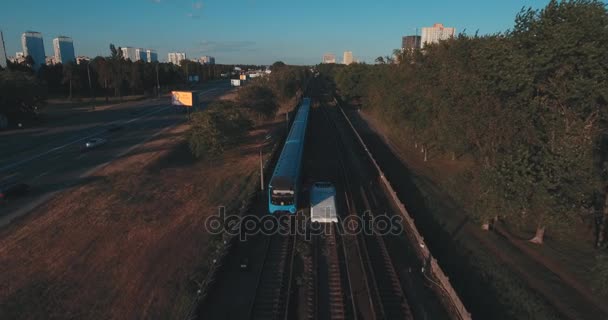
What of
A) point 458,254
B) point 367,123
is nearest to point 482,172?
point 458,254

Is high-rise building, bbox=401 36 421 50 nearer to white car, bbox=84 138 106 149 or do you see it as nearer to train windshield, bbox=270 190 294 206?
train windshield, bbox=270 190 294 206

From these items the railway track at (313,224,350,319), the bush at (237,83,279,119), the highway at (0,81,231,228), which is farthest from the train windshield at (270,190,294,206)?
the bush at (237,83,279,119)

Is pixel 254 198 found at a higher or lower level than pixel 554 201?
lower

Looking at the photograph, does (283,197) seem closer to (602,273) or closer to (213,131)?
(602,273)

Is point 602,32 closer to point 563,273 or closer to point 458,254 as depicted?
point 563,273

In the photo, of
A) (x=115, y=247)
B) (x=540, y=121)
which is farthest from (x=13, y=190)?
(x=540, y=121)

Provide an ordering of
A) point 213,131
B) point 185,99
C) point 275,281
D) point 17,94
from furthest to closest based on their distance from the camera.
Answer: point 185,99, point 17,94, point 213,131, point 275,281
